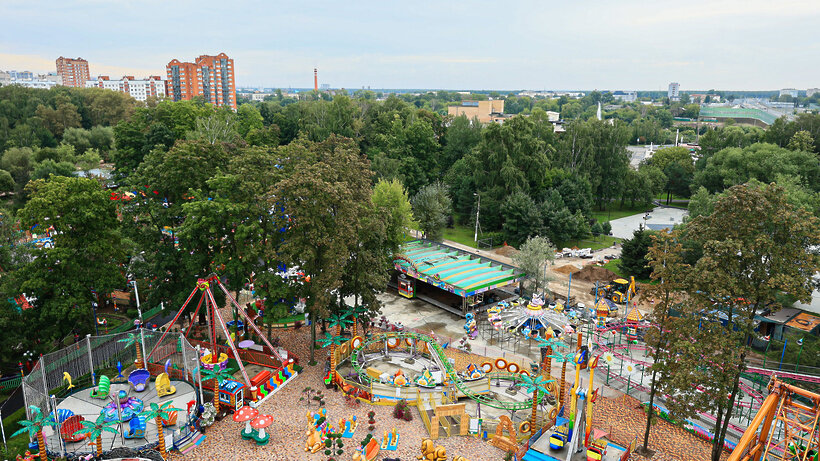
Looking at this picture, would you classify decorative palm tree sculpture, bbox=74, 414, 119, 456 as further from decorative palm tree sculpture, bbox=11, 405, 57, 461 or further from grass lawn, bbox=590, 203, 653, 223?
grass lawn, bbox=590, 203, 653, 223

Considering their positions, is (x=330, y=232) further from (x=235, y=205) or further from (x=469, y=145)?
(x=469, y=145)

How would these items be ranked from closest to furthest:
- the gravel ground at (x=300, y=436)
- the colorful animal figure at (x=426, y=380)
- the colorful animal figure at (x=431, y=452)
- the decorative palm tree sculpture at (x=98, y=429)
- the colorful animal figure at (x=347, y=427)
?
Result: the decorative palm tree sculpture at (x=98, y=429)
the colorful animal figure at (x=431, y=452)
the gravel ground at (x=300, y=436)
the colorful animal figure at (x=347, y=427)
the colorful animal figure at (x=426, y=380)

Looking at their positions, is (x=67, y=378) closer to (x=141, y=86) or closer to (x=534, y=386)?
(x=534, y=386)

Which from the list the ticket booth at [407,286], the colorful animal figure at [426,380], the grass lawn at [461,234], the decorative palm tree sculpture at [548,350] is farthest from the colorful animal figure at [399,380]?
the grass lawn at [461,234]

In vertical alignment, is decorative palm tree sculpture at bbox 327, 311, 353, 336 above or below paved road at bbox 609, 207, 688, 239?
above

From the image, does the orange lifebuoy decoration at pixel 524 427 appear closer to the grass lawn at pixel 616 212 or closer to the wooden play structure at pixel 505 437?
the wooden play structure at pixel 505 437

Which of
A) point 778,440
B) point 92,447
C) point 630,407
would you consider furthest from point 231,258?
point 778,440

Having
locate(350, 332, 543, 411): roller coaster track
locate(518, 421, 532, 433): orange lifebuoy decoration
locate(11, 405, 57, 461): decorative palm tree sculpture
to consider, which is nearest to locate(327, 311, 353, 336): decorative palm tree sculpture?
locate(350, 332, 543, 411): roller coaster track
